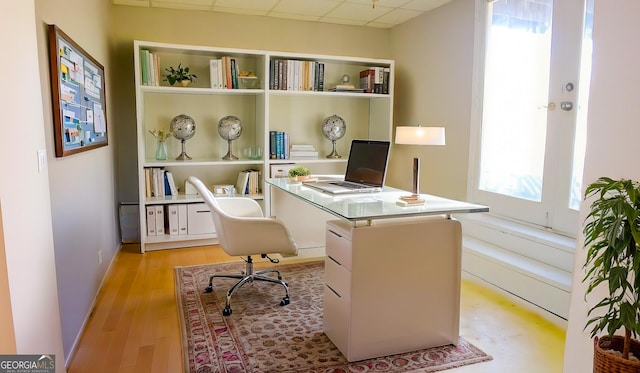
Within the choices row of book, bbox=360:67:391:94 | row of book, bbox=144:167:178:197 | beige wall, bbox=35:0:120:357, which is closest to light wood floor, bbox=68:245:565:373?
beige wall, bbox=35:0:120:357

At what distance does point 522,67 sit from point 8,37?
10.5 feet

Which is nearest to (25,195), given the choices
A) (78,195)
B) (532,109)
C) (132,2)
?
(78,195)

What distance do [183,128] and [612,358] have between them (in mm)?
3791

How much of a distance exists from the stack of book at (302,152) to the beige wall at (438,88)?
3.35ft

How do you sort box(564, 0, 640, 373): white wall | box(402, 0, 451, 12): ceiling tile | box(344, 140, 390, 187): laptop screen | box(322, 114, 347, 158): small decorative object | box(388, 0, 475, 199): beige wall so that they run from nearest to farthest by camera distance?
box(564, 0, 640, 373): white wall → box(344, 140, 390, 187): laptop screen → box(388, 0, 475, 199): beige wall → box(402, 0, 451, 12): ceiling tile → box(322, 114, 347, 158): small decorative object

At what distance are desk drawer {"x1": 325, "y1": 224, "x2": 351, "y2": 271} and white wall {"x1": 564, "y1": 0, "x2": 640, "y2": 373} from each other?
102 cm

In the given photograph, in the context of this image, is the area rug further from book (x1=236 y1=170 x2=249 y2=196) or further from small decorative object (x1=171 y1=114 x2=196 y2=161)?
small decorative object (x1=171 y1=114 x2=196 y2=161)

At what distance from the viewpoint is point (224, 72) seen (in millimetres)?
4164

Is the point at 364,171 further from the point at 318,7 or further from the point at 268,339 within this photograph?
the point at 318,7

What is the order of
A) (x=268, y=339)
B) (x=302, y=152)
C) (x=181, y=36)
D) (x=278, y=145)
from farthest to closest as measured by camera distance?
(x=302, y=152) → (x=278, y=145) → (x=181, y=36) → (x=268, y=339)

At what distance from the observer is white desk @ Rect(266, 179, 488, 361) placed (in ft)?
7.05

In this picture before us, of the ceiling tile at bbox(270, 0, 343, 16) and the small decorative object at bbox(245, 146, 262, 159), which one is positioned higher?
the ceiling tile at bbox(270, 0, 343, 16)

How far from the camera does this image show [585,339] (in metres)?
1.83

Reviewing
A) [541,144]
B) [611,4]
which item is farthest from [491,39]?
[611,4]
